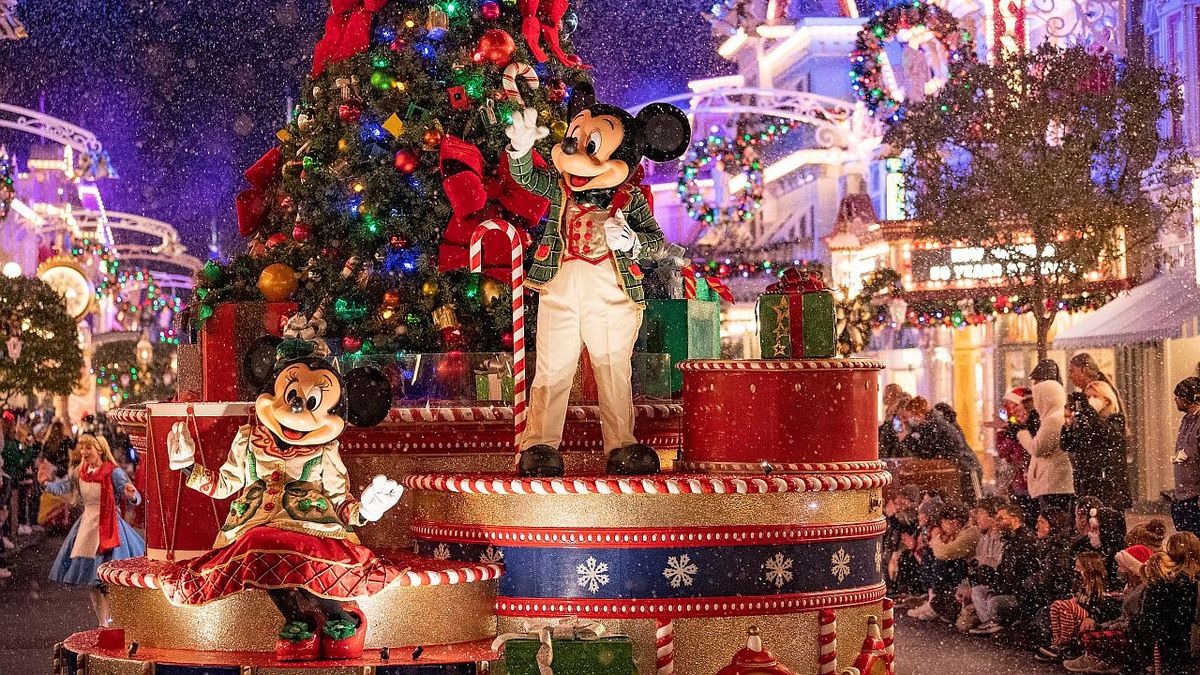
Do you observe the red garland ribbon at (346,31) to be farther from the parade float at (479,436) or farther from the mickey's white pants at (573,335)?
the mickey's white pants at (573,335)

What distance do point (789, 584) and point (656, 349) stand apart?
1.91 meters

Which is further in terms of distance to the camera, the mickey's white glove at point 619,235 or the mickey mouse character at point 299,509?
the mickey's white glove at point 619,235

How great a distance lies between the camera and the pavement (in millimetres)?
9656

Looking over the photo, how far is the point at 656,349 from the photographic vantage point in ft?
29.7

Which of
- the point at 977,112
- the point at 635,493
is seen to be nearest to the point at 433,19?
the point at 635,493

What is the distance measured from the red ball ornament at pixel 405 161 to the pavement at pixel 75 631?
143 inches

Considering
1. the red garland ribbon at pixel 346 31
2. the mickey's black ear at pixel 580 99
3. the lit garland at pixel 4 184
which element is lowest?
the mickey's black ear at pixel 580 99

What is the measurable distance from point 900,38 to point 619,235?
1576 cm

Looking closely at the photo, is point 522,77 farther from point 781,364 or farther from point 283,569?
point 283,569

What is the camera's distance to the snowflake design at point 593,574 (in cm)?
737

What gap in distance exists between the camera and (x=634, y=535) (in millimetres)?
7355

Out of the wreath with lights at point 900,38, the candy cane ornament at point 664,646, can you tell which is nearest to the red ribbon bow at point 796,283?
the candy cane ornament at point 664,646

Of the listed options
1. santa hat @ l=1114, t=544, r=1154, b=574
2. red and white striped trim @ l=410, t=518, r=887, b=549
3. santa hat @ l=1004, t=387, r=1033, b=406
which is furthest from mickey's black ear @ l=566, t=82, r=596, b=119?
santa hat @ l=1004, t=387, r=1033, b=406

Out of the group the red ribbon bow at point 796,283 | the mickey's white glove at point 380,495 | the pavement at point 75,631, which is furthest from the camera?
the pavement at point 75,631
